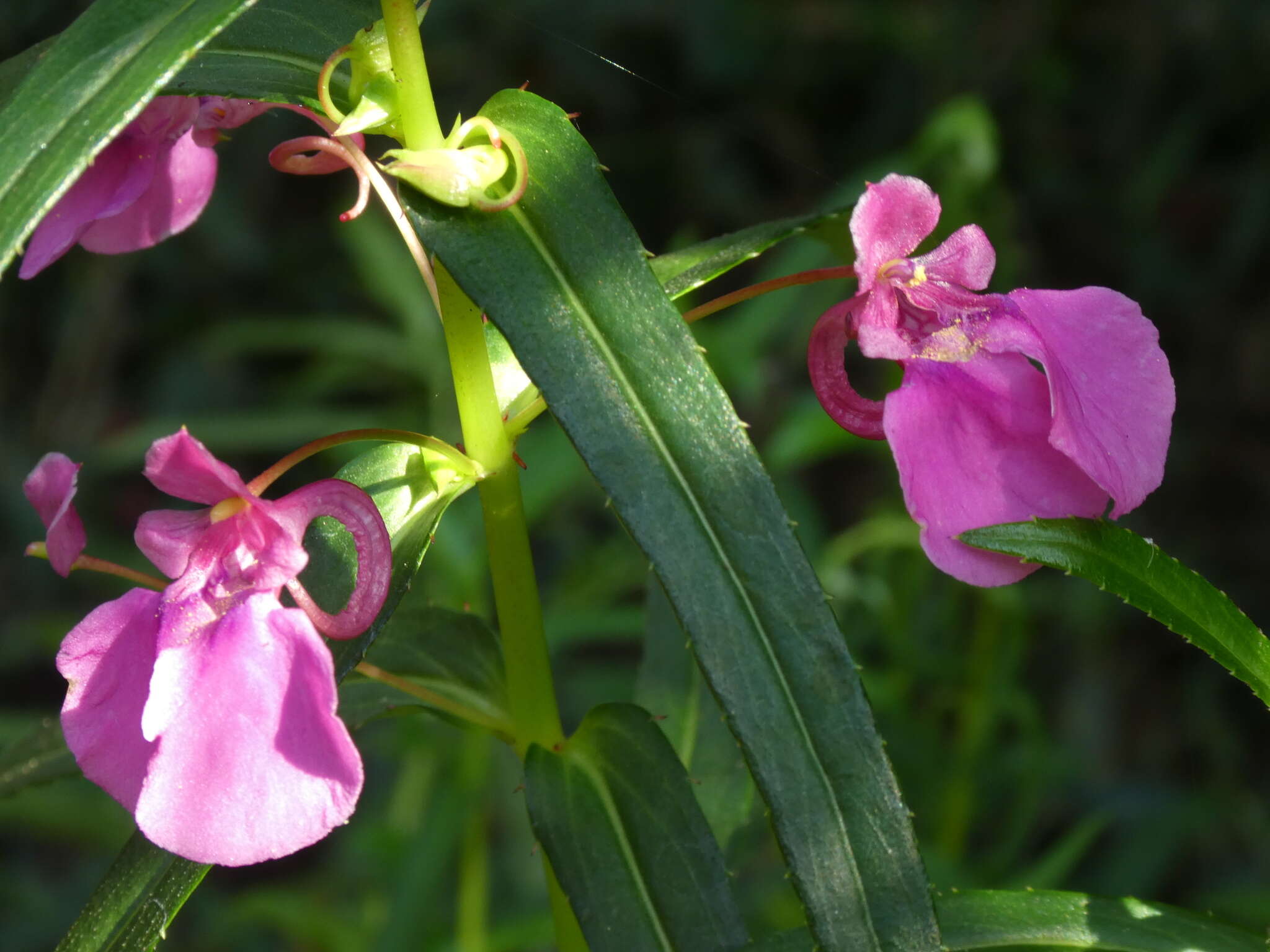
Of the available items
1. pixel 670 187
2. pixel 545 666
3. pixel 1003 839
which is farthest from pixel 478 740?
pixel 670 187

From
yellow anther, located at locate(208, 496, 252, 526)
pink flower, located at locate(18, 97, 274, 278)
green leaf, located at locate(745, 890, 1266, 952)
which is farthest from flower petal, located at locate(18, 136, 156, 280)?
green leaf, located at locate(745, 890, 1266, 952)

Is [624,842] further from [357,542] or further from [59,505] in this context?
[59,505]

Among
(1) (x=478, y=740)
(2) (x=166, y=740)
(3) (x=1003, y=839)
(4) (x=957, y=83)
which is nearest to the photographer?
(2) (x=166, y=740)

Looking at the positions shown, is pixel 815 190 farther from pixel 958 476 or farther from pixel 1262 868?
pixel 958 476

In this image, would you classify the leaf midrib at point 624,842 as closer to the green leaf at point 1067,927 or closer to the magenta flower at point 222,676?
the green leaf at point 1067,927

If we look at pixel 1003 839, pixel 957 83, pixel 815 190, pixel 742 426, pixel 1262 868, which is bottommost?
pixel 1262 868

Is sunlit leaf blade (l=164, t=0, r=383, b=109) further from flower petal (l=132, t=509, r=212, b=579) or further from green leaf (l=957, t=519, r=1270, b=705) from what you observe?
green leaf (l=957, t=519, r=1270, b=705)
